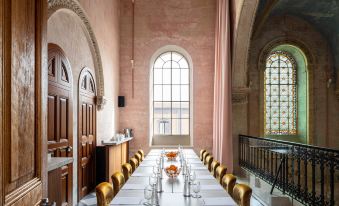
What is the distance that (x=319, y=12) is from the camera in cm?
965

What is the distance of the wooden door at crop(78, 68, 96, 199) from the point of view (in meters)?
6.14

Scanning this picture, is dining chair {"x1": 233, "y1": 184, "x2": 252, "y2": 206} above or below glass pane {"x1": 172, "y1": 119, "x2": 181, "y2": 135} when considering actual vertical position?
below

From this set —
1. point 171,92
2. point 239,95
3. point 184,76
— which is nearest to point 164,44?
point 184,76

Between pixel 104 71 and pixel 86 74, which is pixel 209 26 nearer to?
pixel 104 71

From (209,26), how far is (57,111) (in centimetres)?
628

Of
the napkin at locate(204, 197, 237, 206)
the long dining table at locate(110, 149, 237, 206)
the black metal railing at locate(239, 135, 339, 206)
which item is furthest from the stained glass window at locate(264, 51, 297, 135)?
the napkin at locate(204, 197, 237, 206)

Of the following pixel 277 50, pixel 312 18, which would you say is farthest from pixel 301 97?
pixel 312 18

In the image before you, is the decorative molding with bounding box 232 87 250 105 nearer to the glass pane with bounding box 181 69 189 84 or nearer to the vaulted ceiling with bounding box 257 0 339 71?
the glass pane with bounding box 181 69 189 84

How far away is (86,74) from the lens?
661 cm

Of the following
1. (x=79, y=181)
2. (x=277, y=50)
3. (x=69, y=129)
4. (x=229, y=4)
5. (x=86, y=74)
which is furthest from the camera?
(x=277, y=50)

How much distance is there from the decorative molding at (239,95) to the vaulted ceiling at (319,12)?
2401mm

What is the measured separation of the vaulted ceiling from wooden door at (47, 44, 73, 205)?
6.04 metres

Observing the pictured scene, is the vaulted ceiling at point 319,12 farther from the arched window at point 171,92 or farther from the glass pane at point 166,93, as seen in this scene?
the glass pane at point 166,93

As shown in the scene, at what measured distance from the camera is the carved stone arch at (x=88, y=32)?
188 inches
